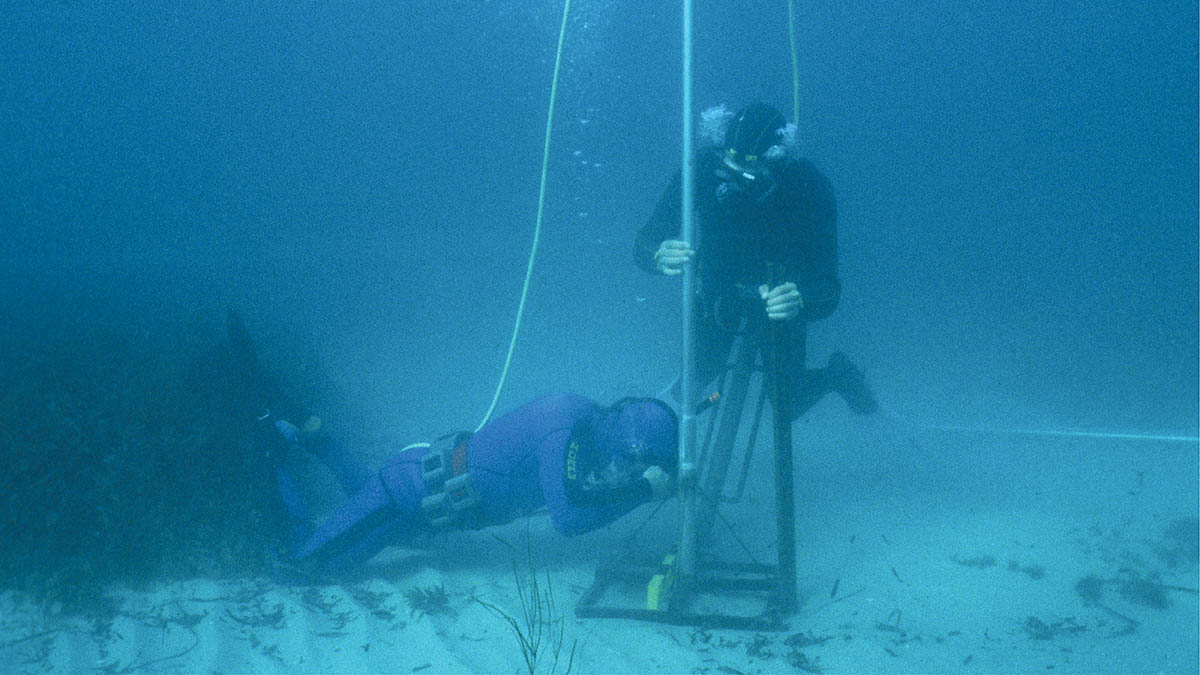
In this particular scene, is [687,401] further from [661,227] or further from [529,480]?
[661,227]

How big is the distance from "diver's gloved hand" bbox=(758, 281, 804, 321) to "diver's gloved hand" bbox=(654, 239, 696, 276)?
43 centimetres

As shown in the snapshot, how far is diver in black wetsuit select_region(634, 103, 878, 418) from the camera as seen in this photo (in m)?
3.08

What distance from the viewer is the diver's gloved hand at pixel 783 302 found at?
2.88 meters

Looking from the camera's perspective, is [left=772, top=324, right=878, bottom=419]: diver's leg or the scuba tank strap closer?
the scuba tank strap

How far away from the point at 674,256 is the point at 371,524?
7.97ft

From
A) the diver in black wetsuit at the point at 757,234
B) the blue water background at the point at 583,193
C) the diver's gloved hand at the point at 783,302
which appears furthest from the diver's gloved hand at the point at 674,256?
the blue water background at the point at 583,193

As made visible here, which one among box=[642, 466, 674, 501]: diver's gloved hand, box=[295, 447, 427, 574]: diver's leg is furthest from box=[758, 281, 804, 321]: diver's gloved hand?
box=[295, 447, 427, 574]: diver's leg

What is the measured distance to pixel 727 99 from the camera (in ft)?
59.0

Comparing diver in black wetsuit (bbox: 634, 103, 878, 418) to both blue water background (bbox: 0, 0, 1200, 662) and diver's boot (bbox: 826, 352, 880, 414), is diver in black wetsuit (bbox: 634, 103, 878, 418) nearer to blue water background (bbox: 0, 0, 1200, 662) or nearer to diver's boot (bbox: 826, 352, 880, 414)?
diver's boot (bbox: 826, 352, 880, 414)

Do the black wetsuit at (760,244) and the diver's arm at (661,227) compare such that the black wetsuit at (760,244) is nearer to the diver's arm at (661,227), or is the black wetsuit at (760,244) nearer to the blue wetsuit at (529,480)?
the diver's arm at (661,227)

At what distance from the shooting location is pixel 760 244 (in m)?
3.37

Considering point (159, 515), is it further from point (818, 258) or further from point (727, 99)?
point (727, 99)

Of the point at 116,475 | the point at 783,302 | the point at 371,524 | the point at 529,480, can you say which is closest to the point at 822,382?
the point at 783,302

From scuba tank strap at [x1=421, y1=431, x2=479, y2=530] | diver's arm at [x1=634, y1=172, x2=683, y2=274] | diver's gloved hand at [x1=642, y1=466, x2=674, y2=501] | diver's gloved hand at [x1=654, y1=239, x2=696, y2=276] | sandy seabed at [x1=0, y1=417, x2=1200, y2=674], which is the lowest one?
A: sandy seabed at [x1=0, y1=417, x2=1200, y2=674]
